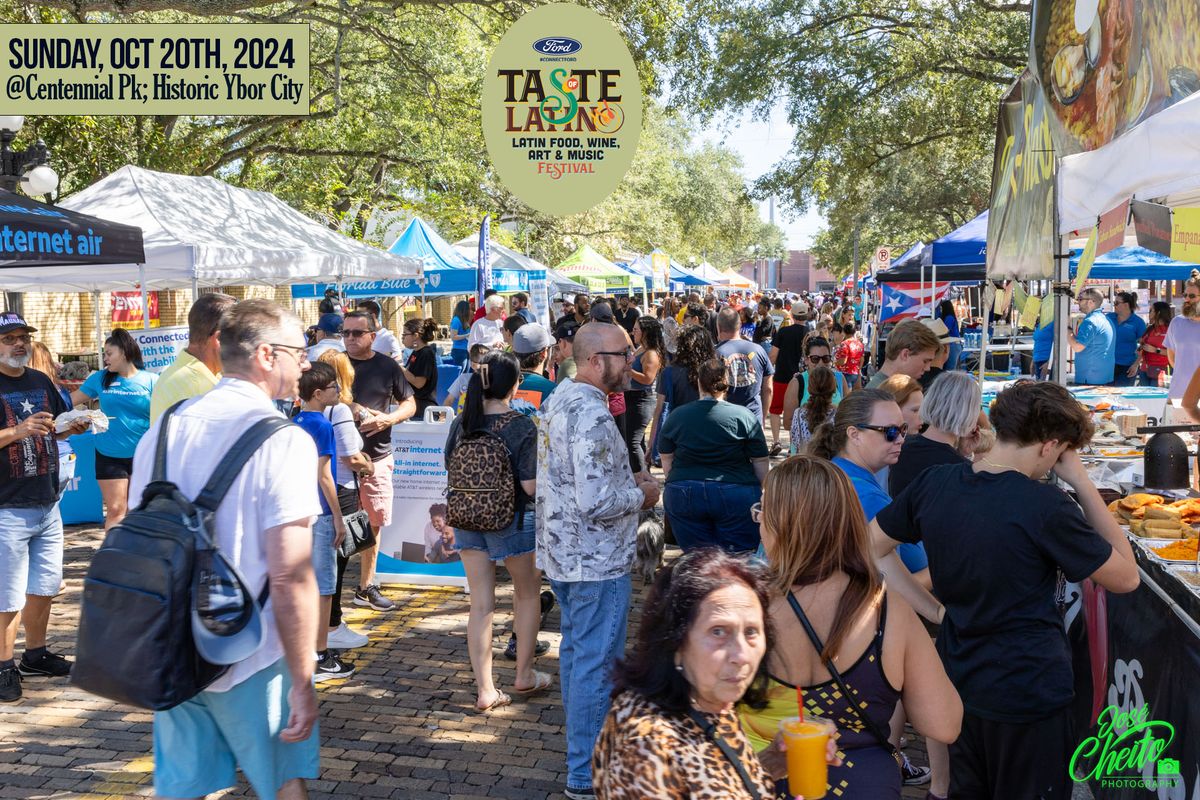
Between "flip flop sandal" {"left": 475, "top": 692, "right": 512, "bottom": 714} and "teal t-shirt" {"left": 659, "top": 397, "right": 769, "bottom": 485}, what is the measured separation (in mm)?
1470

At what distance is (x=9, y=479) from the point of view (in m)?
5.30

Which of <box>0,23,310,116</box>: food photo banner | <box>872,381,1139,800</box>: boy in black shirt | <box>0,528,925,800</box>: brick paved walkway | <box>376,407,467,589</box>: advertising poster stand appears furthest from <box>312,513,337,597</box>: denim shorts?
<box>872,381,1139,800</box>: boy in black shirt

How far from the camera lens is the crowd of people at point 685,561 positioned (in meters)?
2.22

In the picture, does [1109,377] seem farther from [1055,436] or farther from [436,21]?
[436,21]

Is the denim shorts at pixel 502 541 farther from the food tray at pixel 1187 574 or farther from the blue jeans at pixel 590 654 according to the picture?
the food tray at pixel 1187 574

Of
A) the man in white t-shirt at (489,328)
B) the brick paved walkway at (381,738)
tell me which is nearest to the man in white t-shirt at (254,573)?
the brick paved walkway at (381,738)

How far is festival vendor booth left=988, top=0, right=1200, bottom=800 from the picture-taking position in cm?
333

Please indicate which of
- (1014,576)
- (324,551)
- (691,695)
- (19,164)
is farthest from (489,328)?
(691,695)

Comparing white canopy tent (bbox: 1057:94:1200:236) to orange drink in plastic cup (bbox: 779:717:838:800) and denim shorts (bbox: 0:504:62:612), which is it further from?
denim shorts (bbox: 0:504:62:612)

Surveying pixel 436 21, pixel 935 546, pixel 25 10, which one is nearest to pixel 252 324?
pixel 935 546

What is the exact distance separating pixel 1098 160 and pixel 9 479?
5.20 m

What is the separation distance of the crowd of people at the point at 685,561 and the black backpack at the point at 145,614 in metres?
0.16

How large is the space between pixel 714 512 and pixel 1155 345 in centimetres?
1066

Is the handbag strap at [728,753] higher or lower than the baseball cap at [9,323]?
lower
